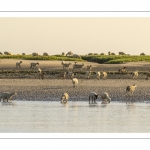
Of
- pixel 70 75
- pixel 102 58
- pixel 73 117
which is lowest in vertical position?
pixel 73 117

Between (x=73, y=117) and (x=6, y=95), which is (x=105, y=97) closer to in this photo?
(x=6, y=95)

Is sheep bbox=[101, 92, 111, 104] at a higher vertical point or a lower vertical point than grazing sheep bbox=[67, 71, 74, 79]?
lower

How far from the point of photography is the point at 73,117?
19.5 metres

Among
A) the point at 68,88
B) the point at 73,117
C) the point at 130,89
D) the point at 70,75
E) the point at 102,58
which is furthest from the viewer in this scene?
the point at 102,58

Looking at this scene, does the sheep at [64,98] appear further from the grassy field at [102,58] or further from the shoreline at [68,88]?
the grassy field at [102,58]

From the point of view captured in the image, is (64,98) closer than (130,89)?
Yes

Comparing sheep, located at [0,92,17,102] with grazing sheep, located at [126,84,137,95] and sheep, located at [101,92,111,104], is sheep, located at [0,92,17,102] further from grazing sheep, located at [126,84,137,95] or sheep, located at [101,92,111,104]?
grazing sheep, located at [126,84,137,95]

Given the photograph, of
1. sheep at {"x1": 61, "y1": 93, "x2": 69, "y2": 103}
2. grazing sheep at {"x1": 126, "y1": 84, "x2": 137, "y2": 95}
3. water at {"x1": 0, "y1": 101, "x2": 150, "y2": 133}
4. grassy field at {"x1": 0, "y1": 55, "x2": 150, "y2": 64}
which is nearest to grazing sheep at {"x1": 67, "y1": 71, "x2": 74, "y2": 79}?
grazing sheep at {"x1": 126, "y1": 84, "x2": 137, "y2": 95}

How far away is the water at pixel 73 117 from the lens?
57.1ft

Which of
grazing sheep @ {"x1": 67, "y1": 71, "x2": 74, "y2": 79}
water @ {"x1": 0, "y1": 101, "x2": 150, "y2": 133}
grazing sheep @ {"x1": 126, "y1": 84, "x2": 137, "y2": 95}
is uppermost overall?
grazing sheep @ {"x1": 67, "y1": 71, "x2": 74, "y2": 79}

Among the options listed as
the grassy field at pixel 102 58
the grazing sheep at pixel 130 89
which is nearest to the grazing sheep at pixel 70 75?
the grazing sheep at pixel 130 89

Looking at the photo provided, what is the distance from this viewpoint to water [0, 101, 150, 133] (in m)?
17.4

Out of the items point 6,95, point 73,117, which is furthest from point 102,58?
point 73,117
